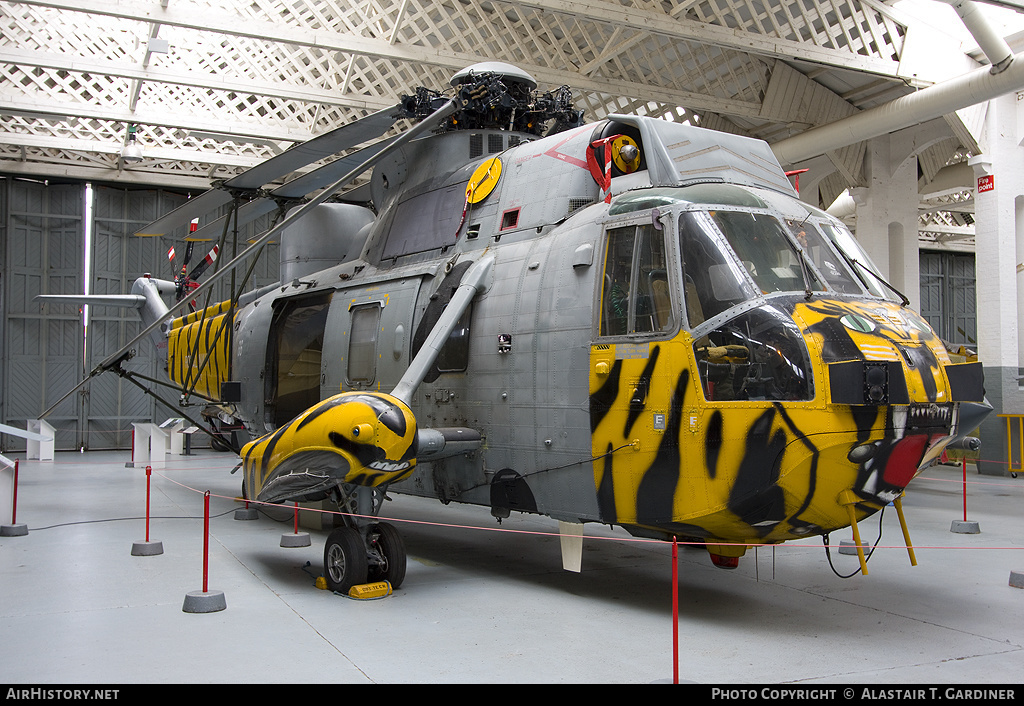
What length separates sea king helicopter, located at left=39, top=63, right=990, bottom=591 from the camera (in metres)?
5.69

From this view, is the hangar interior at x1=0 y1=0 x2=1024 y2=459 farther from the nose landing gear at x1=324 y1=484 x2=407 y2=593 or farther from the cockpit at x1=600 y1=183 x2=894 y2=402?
the cockpit at x1=600 y1=183 x2=894 y2=402

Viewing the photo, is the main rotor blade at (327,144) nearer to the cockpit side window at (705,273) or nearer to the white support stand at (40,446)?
the cockpit side window at (705,273)

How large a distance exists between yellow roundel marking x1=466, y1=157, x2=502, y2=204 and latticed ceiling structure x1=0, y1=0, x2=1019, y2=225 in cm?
541

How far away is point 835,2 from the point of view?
15328mm

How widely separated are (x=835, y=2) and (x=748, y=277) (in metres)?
11.8

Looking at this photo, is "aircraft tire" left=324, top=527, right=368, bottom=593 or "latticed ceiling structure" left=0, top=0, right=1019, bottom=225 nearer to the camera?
"aircraft tire" left=324, top=527, right=368, bottom=593

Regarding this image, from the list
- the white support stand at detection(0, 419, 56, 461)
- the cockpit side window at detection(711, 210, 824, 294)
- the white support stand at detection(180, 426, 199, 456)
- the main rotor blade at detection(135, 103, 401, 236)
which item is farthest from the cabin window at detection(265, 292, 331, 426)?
the white support stand at detection(180, 426, 199, 456)

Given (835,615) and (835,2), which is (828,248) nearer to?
(835,615)

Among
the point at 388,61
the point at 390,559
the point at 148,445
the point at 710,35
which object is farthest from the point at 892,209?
the point at 148,445

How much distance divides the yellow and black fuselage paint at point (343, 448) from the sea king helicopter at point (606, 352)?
0.8 inches

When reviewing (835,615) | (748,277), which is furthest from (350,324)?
(835,615)

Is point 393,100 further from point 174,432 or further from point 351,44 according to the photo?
point 174,432

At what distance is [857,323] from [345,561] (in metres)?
4.59

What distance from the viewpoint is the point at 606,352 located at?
6.48 meters
